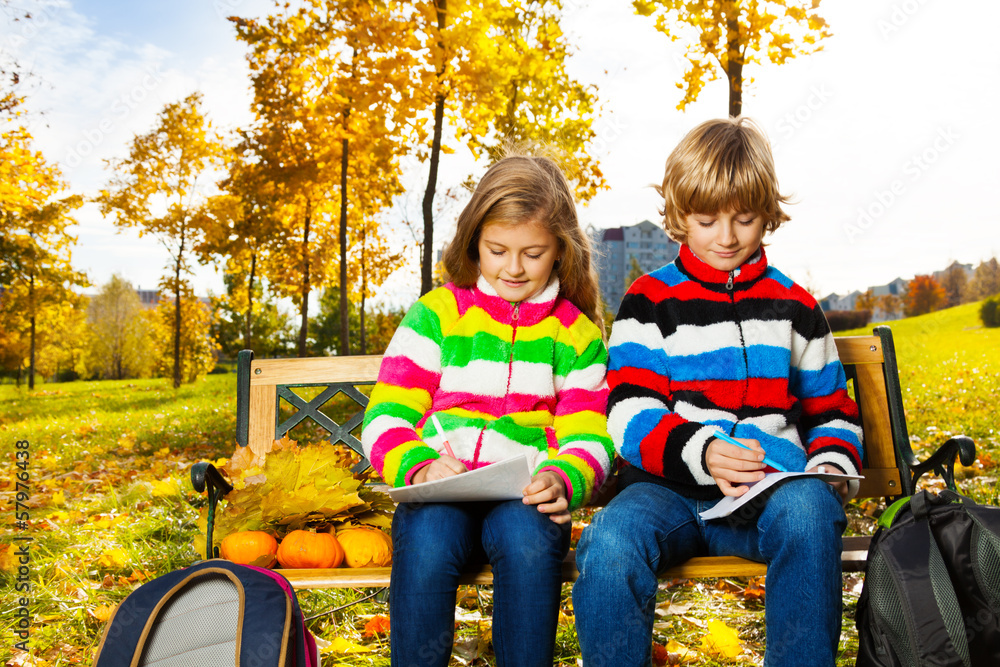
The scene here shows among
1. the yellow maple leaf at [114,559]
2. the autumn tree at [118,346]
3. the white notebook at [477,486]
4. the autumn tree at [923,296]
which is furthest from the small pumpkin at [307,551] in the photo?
the autumn tree at [118,346]

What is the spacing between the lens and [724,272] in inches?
80.7

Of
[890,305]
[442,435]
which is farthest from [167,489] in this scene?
[890,305]

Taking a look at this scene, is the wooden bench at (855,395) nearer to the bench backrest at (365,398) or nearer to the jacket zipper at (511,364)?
the bench backrest at (365,398)

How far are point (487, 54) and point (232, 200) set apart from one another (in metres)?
6.89

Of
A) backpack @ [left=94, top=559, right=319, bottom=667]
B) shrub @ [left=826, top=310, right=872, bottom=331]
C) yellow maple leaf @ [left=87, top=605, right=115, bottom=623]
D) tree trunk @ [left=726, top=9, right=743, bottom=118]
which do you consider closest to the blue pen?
backpack @ [left=94, top=559, right=319, bottom=667]

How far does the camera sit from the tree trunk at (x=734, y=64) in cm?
418

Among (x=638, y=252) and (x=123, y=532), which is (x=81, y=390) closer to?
(x=123, y=532)

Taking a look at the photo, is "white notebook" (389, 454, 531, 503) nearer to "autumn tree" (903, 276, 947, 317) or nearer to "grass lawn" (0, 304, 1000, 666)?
"grass lawn" (0, 304, 1000, 666)

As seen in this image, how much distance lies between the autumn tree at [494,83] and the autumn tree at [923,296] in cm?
580

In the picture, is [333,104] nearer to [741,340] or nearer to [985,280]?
[741,340]

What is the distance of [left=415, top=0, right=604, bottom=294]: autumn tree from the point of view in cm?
562

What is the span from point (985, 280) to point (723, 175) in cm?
853

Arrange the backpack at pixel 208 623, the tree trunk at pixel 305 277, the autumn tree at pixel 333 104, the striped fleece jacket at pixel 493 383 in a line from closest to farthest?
1. the backpack at pixel 208 623
2. the striped fleece jacket at pixel 493 383
3. the autumn tree at pixel 333 104
4. the tree trunk at pixel 305 277

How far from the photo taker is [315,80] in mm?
7684
